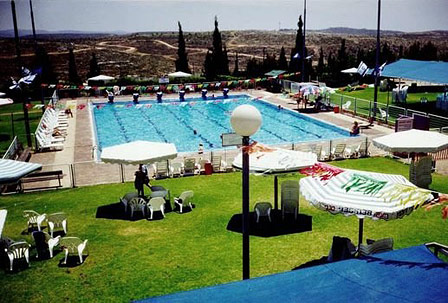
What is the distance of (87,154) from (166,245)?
11.8 metres

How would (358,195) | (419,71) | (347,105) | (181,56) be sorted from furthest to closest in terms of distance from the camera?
1. (181,56)
2. (419,71)
3. (347,105)
4. (358,195)

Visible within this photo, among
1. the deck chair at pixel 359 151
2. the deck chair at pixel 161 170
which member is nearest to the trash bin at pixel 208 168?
the deck chair at pixel 161 170

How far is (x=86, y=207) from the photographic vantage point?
14281mm

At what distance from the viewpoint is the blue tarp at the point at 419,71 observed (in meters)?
28.9

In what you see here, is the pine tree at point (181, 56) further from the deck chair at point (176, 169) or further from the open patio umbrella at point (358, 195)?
the open patio umbrella at point (358, 195)

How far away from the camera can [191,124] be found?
104 feet

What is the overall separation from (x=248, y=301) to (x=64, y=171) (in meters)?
15.7

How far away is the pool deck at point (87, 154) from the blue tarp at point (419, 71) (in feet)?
19.0

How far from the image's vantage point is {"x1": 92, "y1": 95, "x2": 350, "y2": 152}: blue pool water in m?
26.8

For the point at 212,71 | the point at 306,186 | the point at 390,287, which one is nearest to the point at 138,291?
the point at 306,186

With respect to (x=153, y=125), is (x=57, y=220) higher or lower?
higher

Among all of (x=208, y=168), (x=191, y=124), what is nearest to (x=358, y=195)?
(x=208, y=168)

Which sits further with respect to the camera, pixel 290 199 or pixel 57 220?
pixel 290 199

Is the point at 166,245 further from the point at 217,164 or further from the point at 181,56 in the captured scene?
the point at 181,56
